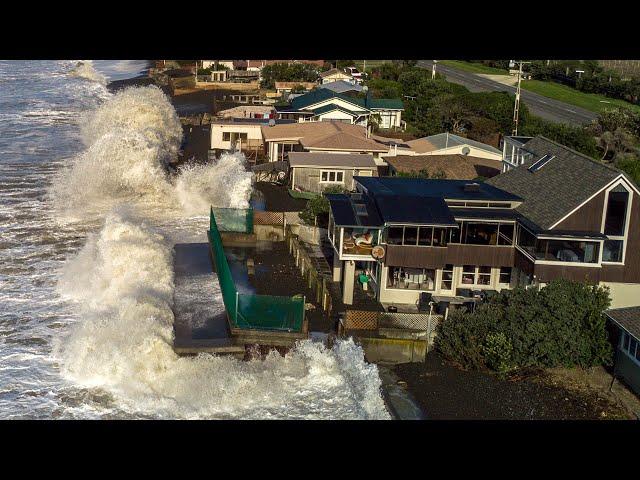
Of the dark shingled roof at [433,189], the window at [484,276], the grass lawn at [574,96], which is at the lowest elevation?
the window at [484,276]

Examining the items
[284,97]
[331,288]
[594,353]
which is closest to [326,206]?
[331,288]

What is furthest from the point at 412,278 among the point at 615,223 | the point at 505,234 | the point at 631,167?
the point at 631,167

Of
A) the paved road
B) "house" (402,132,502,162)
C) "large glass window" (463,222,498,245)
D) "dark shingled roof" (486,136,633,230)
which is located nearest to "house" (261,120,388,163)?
"house" (402,132,502,162)

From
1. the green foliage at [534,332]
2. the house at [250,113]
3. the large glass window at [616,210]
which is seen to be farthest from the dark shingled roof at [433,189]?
the house at [250,113]

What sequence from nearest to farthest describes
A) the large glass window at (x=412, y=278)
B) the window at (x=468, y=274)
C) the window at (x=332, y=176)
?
the large glass window at (x=412, y=278)
the window at (x=468, y=274)
the window at (x=332, y=176)

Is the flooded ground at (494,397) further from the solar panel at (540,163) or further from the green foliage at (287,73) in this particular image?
the green foliage at (287,73)

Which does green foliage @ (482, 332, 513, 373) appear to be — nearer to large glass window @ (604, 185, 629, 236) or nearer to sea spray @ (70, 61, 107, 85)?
large glass window @ (604, 185, 629, 236)

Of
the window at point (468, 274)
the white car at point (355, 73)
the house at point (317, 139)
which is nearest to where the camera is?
the window at point (468, 274)
